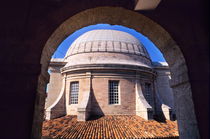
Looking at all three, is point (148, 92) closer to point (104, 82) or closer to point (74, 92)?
point (104, 82)

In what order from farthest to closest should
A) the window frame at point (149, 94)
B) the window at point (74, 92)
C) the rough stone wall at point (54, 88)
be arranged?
the rough stone wall at point (54, 88) < the window frame at point (149, 94) < the window at point (74, 92)

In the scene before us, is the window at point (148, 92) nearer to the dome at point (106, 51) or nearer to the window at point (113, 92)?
the dome at point (106, 51)

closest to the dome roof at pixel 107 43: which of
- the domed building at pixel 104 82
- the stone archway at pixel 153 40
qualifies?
the domed building at pixel 104 82

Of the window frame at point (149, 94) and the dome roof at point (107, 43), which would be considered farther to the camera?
the dome roof at point (107, 43)

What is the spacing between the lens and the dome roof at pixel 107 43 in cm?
1802

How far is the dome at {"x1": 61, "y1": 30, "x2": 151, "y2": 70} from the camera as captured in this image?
1706cm

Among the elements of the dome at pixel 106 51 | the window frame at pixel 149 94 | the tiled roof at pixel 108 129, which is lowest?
the tiled roof at pixel 108 129

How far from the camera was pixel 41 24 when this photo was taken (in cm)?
A: 291

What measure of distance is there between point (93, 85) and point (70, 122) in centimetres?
445

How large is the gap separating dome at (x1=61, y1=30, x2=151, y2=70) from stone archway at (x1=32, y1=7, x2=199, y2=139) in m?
12.1

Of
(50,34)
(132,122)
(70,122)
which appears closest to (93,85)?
A: (70,122)

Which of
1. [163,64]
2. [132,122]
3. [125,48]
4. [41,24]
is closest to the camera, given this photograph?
[41,24]

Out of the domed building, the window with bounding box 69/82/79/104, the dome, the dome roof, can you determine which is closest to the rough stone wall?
the domed building

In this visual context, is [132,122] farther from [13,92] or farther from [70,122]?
[13,92]
